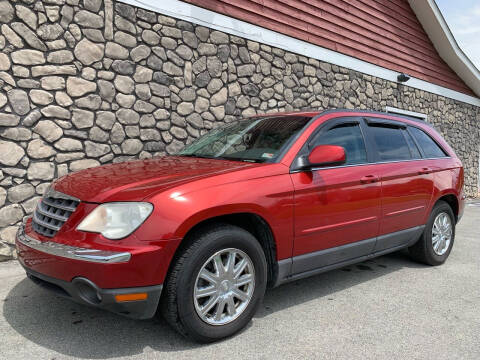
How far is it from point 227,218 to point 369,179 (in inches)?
59.5

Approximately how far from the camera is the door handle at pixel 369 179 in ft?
11.6

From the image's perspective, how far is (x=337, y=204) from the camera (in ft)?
10.8

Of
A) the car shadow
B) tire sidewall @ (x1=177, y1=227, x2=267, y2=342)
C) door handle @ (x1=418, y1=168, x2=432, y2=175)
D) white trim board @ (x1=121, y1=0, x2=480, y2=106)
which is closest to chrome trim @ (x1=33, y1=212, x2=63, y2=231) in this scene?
the car shadow

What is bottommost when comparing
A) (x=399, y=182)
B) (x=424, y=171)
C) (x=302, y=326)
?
(x=302, y=326)

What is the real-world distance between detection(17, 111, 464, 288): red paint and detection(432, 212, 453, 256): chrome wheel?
0.46m

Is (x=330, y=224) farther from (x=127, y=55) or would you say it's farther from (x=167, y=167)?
(x=127, y=55)

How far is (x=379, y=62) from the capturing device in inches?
388

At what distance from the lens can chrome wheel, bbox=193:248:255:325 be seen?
255 cm

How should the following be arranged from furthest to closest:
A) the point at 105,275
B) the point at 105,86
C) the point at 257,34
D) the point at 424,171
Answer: the point at 257,34 < the point at 105,86 < the point at 424,171 < the point at 105,275

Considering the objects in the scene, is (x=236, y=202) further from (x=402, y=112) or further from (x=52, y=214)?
(x=402, y=112)

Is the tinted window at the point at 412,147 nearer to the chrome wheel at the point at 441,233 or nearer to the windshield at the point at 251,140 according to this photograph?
the chrome wheel at the point at 441,233

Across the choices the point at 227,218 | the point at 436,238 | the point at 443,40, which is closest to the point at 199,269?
the point at 227,218

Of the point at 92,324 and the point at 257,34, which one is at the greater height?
the point at 257,34

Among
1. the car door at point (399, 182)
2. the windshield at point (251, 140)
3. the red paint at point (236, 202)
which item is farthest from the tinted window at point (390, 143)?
the windshield at point (251, 140)
